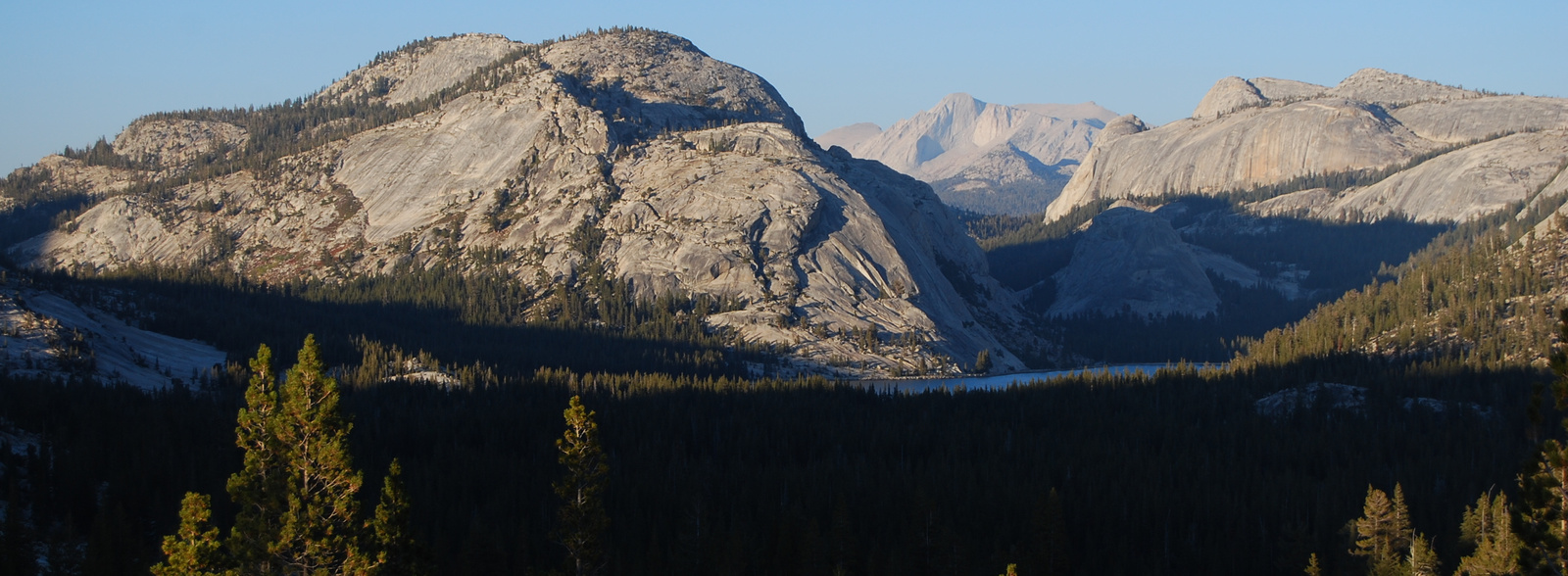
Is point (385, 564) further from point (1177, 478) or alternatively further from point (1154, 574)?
point (1177, 478)

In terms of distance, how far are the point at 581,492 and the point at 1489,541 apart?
58.2 metres

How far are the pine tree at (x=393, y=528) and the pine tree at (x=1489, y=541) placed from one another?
150 feet

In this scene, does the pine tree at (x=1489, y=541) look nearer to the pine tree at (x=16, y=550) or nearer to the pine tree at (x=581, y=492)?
the pine tree at (x=581, y=492)

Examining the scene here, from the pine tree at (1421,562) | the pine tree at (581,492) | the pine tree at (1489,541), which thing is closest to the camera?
the pine tree at (581,492)

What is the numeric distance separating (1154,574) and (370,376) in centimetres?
11260

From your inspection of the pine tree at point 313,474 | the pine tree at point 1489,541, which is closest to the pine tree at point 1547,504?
the pine tree at point 1489,541

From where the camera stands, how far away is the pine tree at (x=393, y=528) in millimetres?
60406

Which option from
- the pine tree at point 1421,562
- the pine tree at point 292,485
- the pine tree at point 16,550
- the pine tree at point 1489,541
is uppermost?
the pine tree at point 292,485

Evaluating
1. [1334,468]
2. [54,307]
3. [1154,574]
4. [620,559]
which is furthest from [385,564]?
[54,307]

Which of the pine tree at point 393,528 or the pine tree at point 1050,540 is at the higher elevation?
the pine tree at point 393,528

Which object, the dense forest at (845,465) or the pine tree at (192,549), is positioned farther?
the dense forest at (845,465)

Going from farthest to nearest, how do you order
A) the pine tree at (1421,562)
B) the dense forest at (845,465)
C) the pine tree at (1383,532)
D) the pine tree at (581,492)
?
the dense forest at (845,465), the pine tree at (1383,532), the pine tree at (1421,562), the pine tree at (581,492)

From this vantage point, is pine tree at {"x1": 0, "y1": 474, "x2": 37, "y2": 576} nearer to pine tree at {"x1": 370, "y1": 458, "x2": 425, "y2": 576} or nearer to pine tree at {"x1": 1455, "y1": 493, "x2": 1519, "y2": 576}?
pine tree at {"x1": 370, "y1": 458, "x2": 425, "y2": 576}

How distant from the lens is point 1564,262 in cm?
19775
